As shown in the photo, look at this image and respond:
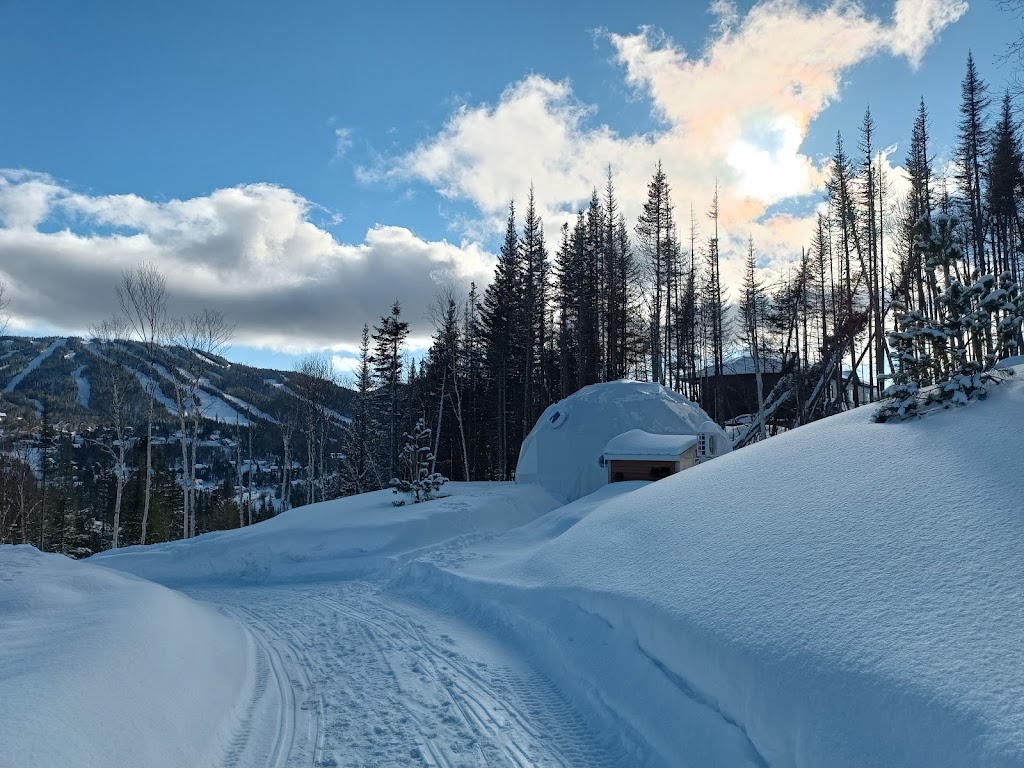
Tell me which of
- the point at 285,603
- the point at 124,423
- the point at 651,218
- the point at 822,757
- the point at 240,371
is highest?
the point at 240,371

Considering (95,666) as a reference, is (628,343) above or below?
above

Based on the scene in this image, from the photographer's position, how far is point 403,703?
4488mm

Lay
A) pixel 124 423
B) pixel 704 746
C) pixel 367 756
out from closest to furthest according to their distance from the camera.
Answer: pixel 704 746 → pixel 367 756 → pixel 124 423

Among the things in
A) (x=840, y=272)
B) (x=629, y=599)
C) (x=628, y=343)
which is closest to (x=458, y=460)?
(x=628, y=343)

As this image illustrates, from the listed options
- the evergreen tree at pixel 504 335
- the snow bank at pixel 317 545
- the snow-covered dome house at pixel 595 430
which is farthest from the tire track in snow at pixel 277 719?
the evergreen tree at pixel 504 335

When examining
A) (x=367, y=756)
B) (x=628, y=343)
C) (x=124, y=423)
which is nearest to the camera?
(x=367, y=756)

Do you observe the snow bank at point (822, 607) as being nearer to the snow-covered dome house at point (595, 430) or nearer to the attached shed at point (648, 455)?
the attached shed at point (648, 455)

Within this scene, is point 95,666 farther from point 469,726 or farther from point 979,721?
point 979,721

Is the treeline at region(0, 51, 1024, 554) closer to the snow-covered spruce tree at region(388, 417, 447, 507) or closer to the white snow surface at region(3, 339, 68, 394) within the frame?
the snow-covered spruce tree at region(388, 417, 447, 507)

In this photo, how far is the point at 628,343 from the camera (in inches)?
1211

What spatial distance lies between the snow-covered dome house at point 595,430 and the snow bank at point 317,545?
424 centimetres

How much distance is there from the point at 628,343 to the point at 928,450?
85.0 ft

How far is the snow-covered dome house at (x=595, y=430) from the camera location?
18.7m

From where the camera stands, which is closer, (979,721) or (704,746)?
(979,721)
